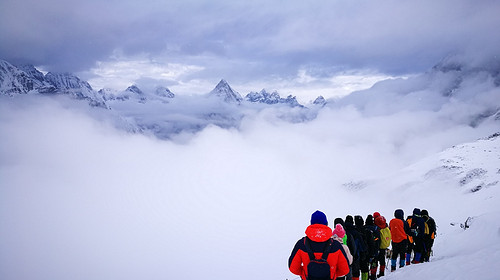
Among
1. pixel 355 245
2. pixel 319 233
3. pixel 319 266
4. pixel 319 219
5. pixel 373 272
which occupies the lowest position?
pixel 373 272

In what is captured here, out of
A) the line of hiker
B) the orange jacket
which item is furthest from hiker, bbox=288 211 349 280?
the orange jacket

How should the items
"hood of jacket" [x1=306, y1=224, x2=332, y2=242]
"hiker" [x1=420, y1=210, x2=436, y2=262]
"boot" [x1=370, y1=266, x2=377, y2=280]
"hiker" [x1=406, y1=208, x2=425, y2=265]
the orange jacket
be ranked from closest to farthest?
"hood of jacket" [x1=306, y1=224, x2=332, y2=242] < "boot" [x1=370, y1=266, x2=377, y2=280] < the orange jacket < "hiker" [x1=406, y1=208, x2=425, y2=265] < "hiker" [x1=420, y1=210, x2=436, y2=262]

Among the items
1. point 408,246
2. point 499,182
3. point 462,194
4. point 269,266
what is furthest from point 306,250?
point 269,266

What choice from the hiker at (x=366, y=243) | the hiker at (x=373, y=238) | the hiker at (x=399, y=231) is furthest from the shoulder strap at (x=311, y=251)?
the hiker at (x=399, y=231)

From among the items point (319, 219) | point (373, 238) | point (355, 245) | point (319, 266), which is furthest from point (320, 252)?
point (373, 238)

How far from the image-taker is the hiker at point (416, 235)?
578 inches

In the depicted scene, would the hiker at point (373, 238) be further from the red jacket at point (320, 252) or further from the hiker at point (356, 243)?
the red jacket at point (320, 252)

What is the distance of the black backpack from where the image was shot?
6512 mm

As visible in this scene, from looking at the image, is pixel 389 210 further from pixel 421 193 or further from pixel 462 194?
pixel 462 194

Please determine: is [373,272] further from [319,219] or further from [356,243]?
[319,219]

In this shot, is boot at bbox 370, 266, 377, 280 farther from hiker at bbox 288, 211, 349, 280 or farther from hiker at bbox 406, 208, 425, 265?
hiker at bbox 288, 211, 349, 280

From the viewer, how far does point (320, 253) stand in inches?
255

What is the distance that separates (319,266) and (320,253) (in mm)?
312

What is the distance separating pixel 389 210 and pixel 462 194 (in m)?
40.7
